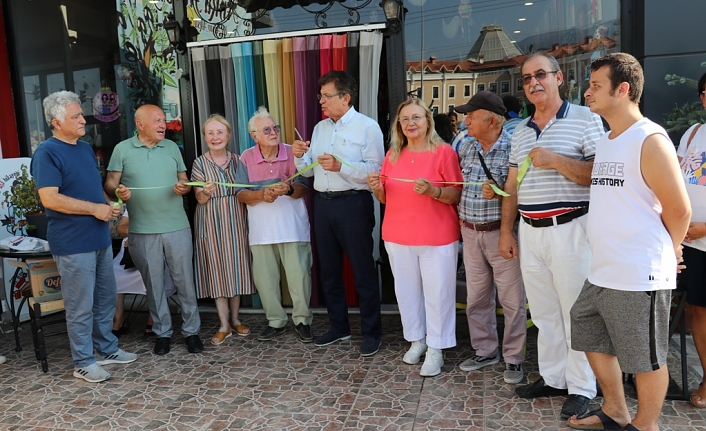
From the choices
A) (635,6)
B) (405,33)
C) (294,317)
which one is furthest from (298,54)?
(635,6)

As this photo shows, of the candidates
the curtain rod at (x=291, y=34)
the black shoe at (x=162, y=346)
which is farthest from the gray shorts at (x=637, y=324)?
the black shoe at (x=162, y=346)

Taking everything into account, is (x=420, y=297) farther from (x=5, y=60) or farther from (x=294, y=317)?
(x=5, y=60)

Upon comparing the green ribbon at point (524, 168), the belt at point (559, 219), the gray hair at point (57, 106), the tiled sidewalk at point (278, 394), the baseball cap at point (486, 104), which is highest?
the gray hair at point (57, 106)

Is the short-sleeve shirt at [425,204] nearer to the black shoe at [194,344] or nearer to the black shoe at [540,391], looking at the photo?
the black shoe at [540,391]

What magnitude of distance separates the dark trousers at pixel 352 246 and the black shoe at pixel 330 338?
0.27 metres

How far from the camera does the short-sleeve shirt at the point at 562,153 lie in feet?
9.67

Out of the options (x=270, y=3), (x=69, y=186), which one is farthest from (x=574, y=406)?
(x=270, y=3)

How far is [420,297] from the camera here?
3881 mm

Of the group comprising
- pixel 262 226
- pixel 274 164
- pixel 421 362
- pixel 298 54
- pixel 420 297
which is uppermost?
pixel 298 54

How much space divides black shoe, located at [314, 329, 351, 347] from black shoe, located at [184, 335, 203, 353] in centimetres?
90

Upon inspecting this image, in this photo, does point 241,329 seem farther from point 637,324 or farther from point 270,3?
point 637,324

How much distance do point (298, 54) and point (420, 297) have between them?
242 centimetres

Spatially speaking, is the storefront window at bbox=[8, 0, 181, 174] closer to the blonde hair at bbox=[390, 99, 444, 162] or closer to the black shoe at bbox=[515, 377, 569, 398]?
the blonde hair at bbox=[390, 99, 444, 162]

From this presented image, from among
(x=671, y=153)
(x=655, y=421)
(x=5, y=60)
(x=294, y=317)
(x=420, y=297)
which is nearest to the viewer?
(x=671, y=153)
